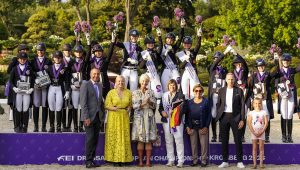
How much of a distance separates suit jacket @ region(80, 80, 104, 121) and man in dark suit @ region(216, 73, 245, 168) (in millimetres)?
2059

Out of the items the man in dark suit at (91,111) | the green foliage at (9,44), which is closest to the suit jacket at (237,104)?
the man in dark suit at (91,111)

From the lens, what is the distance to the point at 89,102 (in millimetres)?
11008

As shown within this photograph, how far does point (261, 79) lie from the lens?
1250cm

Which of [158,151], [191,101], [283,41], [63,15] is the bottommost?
[158,151]

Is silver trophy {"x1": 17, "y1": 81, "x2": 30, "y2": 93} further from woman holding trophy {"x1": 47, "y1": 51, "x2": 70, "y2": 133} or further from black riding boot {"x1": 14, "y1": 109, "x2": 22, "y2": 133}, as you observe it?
black riding boot {"x1": 14, "y1": 109, "x2": 22, "y2": 133}

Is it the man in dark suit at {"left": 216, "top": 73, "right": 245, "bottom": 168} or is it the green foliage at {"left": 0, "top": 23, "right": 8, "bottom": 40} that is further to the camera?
the green foliage at {"left": 0, "top": 23, "right": 8, "bottom": 40}

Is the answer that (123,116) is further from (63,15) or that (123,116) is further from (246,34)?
(63,15)

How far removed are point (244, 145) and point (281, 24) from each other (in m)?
21.2

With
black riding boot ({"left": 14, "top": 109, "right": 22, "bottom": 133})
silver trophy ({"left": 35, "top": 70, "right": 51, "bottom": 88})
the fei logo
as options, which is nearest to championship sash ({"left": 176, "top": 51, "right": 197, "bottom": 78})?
silver trophy ({"left": 35, "top": 70, "right": 51, "bottom": 88})

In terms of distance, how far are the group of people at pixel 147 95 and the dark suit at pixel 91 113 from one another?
2cm

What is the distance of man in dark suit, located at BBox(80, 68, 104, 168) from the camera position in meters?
10.9

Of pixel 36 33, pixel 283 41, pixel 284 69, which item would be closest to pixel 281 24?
pixel 283 41

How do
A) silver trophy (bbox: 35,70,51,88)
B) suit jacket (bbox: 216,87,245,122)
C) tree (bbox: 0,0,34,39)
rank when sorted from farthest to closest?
A: tree (bbox: 0,0,34,39), silver trophy (bbox: 35,70,51,88), suit jacket (bbox: 216,87,245,122)

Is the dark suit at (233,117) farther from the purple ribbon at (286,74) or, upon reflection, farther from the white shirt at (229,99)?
the purple ribbon at (286,74)
